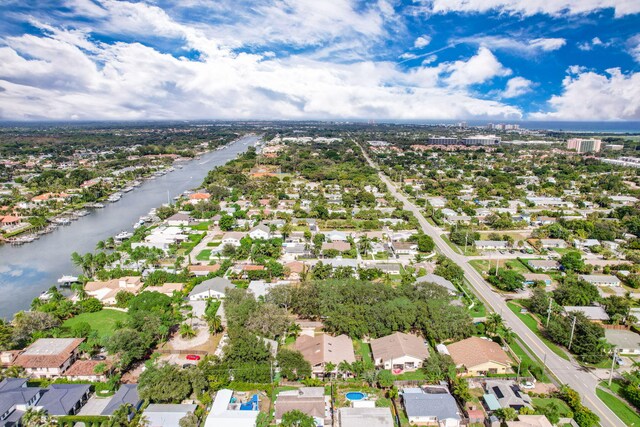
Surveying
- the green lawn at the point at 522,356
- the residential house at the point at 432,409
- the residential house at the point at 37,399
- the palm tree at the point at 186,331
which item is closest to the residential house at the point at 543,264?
the green lawn at the point at 522,356

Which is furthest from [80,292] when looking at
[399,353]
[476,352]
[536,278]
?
[536,278]

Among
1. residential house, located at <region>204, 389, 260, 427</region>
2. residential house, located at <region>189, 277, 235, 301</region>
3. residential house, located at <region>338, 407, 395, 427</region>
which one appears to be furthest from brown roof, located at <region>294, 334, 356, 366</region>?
residential house, located at <region>189, 277, 235, 301</region>

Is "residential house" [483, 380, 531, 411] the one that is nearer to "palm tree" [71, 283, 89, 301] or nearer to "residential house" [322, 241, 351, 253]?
"residential house" [322, 241, 351, 253]

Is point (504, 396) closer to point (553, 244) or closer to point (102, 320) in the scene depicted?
point (102, 320)

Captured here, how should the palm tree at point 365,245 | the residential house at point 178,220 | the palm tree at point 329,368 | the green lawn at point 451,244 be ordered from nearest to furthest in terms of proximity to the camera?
the palm tree at point 329,368
the palm tree at point 365,245
the green lawn at point 451,244
the residential house at point 178,220

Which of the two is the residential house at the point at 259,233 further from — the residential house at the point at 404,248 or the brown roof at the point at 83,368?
the brown roof at the point at 83,368

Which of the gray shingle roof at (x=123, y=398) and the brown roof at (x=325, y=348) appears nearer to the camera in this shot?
the gray shingle roof at (x=123, y=398)
